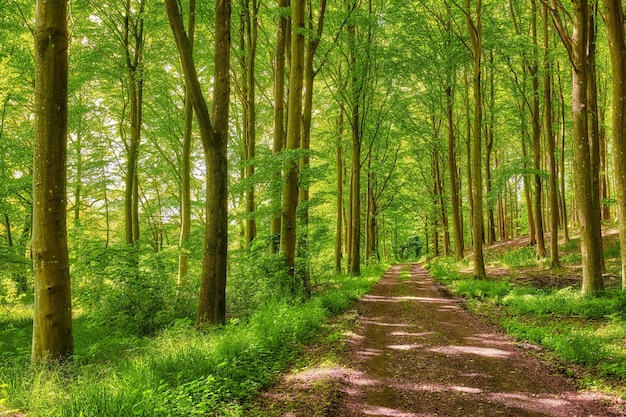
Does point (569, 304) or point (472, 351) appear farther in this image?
point (569, 304)

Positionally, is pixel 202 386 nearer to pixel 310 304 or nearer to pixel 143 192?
pixel 310 304

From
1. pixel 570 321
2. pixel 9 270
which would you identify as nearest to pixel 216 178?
pixel 9 270

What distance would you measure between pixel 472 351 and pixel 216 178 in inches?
227

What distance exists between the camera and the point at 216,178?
24.3ft

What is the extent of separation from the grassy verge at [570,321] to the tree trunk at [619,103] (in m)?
1.30

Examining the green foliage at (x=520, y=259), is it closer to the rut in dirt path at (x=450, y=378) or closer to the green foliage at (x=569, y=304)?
the green foliage at (x=569, y=304)

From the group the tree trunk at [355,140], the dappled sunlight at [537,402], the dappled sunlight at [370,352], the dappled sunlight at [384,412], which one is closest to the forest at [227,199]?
the tree trunk at [355,140]

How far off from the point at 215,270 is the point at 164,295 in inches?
112

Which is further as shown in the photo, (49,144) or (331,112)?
(331,112)

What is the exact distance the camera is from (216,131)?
743 centimetres

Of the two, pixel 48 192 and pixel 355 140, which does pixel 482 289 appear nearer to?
pixel 355 140

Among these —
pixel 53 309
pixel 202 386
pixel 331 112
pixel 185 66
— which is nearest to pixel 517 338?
pixel 202 386

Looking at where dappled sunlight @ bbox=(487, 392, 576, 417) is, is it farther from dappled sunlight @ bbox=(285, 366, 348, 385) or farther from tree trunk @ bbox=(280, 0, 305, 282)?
tree trunk @ bbox=(280, 0, 305, 282)

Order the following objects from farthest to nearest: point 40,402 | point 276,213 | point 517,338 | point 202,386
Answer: point 276,213
point 517,338
point 202,386
point 40,402
